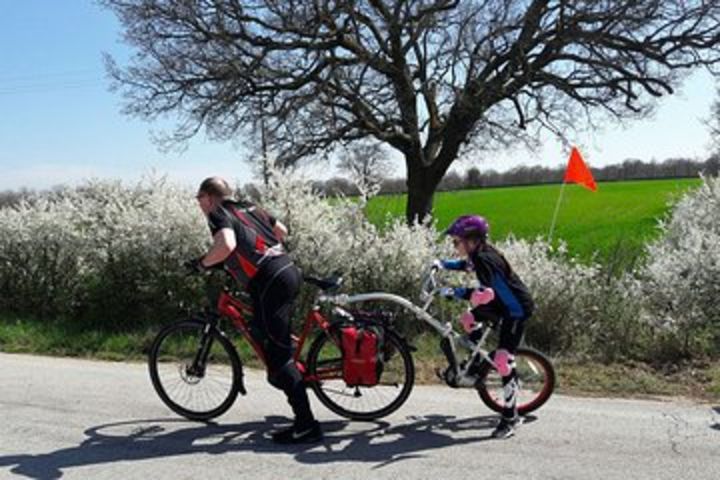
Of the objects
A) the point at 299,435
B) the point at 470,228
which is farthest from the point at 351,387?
the point at 470,228

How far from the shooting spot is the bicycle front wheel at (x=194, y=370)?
17.7 ft

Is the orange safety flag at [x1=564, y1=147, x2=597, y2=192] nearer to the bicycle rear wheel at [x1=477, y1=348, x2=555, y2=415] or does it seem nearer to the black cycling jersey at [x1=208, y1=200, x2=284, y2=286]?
the bicycle rear wheel at [x1=477, y1=348, x2=555, y2=415]

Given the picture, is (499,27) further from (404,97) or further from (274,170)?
(274,170)

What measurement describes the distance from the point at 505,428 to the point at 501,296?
3.11 ft

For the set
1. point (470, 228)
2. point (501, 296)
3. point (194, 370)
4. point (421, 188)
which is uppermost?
point (421, 188)

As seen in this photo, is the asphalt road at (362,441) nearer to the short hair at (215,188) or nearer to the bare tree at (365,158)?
the short hair at (215,188)

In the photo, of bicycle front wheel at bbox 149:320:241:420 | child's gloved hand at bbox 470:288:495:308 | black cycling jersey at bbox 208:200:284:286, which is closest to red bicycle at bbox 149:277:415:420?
bicycle front wheel at bbox 149:320:241:420

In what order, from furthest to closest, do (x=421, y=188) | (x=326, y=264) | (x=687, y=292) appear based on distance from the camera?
(x=421, y=188), (x=326, y=264), (x=687, y=292)

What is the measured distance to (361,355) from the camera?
518 centimetres

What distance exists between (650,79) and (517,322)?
1359 cm

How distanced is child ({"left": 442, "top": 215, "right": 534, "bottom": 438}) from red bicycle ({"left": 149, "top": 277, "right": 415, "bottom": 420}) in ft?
2.36

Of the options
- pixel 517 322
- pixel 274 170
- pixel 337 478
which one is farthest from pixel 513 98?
pixel 337 478

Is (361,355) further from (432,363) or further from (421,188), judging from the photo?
(421,188)

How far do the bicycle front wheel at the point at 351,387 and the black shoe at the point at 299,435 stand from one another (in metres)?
0.48
